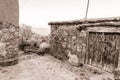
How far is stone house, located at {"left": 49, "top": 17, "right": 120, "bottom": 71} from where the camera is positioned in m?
4.53

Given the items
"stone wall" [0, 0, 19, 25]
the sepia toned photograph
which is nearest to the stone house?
the sepia toned photograph

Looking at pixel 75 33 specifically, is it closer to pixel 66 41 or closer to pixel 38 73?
pixel 66 41

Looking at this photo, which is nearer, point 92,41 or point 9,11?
point 92,41

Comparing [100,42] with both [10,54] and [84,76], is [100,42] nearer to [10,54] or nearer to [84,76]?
[84,76]

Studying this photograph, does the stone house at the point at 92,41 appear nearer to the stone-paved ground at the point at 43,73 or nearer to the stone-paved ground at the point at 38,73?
the stone-paved ground at the point at 43,73

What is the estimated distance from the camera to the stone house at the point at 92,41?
453 centimetres

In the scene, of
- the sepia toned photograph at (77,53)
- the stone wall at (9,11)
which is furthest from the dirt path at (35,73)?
the stone wall at (9,11)

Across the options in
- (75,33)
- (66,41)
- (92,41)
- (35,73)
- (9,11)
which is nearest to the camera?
(35,73)

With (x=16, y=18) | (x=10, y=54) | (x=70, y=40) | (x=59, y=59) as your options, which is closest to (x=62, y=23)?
(x=70, y=40)

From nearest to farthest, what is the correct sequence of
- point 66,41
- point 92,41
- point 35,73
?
point 35,73, point 92,41, point 66,41

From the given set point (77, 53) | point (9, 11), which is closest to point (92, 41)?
point (77, 53)

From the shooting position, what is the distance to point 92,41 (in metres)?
5.30

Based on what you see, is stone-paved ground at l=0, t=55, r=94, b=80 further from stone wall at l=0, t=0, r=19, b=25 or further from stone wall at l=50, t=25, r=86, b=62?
stone wall at l=0, t=0, r=19, b=25

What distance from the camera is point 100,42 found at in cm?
500
